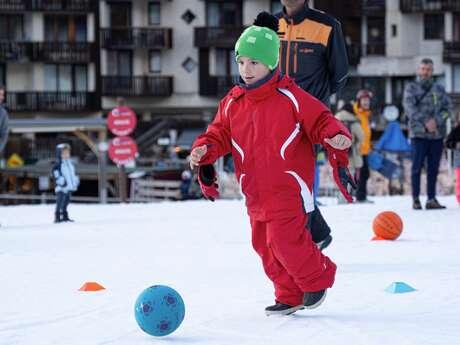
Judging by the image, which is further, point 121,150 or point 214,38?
point 214,38

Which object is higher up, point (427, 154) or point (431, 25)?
point (431, 25)

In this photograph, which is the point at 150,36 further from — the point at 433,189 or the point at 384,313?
the point at 384,313

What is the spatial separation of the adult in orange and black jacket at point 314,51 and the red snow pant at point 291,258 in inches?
87.0

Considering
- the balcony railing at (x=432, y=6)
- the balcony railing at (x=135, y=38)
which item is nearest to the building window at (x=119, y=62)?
the balcony railing at (x=135, y=38)

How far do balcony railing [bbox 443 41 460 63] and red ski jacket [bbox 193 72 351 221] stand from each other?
46.0 metres

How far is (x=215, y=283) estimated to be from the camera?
21.1 feet

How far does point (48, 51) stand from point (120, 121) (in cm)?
2915

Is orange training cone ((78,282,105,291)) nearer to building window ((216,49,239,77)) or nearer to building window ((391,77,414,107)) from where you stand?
building window ((216,49,239,77))

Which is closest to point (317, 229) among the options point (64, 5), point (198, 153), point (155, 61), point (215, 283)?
point (215, 283)

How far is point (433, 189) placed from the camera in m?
12.2

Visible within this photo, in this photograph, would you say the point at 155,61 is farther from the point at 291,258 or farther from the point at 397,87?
the point at 291,258

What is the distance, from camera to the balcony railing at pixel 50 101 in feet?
165

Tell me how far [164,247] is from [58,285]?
2.33 metres

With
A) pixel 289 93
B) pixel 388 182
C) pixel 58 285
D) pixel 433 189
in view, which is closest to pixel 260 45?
Answer: pixel 289 93
